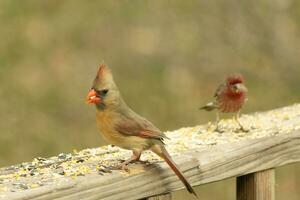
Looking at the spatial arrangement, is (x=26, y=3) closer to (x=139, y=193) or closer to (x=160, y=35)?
(x=160, y=35)

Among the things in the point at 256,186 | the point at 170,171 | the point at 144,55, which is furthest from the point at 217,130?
the point at 144,55

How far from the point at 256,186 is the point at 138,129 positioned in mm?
655

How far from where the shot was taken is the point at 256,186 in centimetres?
463

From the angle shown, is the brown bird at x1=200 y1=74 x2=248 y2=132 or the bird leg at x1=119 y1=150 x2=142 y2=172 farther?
the brown bird at x1=200 y1=74 x2=248 y2=132

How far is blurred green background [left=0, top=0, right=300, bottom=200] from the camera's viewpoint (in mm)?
10961

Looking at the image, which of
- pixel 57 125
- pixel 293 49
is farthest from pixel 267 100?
pixel 57 125

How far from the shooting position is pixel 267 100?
1138 centimetres

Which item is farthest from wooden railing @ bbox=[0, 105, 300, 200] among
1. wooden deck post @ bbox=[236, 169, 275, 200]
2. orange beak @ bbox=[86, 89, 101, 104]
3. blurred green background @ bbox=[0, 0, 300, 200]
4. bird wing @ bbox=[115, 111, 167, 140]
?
blurred green background @ bbox=[0, 0, 300, 200]

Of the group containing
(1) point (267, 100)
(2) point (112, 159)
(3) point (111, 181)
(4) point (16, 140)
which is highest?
(1) point (267, 100)

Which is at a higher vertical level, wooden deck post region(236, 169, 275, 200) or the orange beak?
the orange beak

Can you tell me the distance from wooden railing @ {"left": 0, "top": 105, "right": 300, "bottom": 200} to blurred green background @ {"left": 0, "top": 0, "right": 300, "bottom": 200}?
5.72m

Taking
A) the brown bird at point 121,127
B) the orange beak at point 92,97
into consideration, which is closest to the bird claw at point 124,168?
the brown bird at point 121,127

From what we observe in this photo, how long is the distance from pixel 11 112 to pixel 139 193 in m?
6.73

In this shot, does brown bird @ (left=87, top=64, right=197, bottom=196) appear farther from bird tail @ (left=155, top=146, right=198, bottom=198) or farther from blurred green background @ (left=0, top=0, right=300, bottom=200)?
blurred green background @ (left=0, top=0, right=300, bottom=200)
